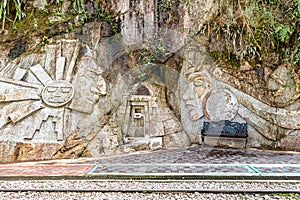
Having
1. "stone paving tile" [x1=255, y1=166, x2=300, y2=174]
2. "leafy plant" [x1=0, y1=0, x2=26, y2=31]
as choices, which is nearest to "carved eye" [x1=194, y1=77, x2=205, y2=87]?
"stone paving tile" [x1=255, y1=166, x2=300, y2=174]

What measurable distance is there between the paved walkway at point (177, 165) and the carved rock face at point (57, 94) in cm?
116

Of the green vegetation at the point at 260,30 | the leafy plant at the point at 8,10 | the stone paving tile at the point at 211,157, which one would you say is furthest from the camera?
the green vegetation at the point at 260,30

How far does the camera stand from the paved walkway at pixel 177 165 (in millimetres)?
3299

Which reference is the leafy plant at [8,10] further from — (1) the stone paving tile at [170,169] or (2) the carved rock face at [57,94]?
(1) the stone paving tile at [170,169]

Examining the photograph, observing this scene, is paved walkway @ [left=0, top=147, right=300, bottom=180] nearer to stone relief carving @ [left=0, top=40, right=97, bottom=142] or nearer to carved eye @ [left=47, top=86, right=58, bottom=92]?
stone relief carving @ [left=0, top=40, right=97, bottom=142]

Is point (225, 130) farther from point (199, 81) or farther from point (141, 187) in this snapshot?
point (141, 187)

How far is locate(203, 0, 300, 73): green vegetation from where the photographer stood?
4.93 metres

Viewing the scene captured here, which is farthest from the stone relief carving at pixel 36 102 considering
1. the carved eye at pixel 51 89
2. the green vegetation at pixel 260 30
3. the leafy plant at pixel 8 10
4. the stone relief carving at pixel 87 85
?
the green vegetation at pixel 260 30

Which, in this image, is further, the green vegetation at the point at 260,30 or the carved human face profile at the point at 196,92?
the carved human face profile at the point at 196,92

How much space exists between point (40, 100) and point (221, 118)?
404 centimetres

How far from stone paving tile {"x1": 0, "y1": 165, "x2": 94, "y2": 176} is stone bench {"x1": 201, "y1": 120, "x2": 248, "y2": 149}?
265 centimetres

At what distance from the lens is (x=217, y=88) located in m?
5.32

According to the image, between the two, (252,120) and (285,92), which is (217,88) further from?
(285,92)

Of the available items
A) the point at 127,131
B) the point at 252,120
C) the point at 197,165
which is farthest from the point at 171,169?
the point at 252,120
